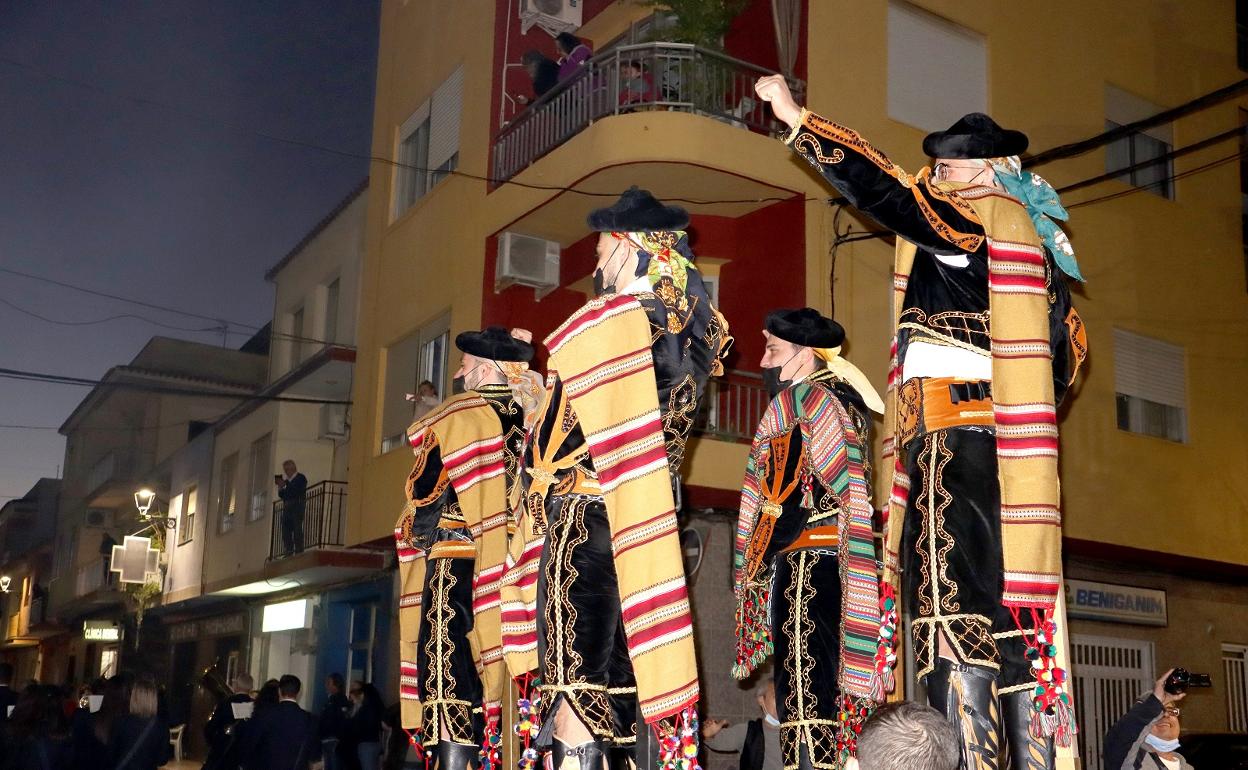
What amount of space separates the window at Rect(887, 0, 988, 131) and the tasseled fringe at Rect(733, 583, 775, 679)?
29.4 feet

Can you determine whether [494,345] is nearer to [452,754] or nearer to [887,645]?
[452,754]

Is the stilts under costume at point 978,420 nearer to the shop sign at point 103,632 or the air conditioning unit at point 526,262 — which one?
the air conditioning unit at point 526,262

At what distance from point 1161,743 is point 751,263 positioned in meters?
7.04

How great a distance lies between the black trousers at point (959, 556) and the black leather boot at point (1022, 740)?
0.16 feet

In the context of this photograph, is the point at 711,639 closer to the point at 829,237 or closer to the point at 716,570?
the point at 716,570

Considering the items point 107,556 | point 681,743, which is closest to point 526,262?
point 681,743

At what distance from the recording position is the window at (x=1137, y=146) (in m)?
15.3

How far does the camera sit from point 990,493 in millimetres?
3791

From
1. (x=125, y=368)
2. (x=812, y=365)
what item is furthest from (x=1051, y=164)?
(x=125, y=368)

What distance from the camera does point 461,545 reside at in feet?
20.0

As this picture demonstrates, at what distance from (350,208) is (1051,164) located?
10939mm

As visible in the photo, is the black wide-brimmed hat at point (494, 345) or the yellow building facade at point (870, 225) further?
the yellow building facade at point (870, 225)

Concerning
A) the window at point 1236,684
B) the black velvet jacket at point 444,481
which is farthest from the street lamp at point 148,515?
the black velvet jacket at point 444,481

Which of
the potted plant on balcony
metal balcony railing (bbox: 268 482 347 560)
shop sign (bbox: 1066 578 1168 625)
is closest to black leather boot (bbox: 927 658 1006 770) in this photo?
the potted plant on balcony
